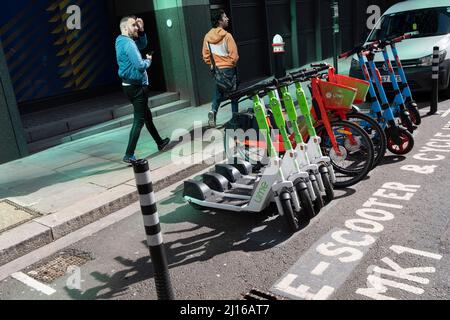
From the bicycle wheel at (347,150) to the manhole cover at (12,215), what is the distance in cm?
328

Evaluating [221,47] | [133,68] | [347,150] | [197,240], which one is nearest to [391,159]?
[347,150]

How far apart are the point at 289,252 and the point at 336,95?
1.90m

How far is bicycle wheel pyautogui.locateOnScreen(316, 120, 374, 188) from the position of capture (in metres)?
4.91

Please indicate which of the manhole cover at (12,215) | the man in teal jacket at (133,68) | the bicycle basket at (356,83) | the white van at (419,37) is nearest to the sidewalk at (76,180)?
the manhole cover at (12,215)

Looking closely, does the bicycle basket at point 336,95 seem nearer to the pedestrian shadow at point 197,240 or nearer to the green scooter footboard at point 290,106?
the green scooter footboard at point 290,106

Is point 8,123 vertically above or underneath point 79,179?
above

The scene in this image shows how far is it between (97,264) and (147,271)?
20.7 inches

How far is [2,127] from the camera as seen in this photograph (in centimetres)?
679

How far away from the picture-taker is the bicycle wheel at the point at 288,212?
3949mm

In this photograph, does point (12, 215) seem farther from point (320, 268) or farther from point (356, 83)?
point (356, 83)

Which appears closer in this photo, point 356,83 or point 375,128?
point 356,83

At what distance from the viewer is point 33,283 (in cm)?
374

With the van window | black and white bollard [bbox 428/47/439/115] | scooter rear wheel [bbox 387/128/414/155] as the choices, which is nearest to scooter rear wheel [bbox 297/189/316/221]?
scooter rear wheel [bbox 387/128/414/155]
